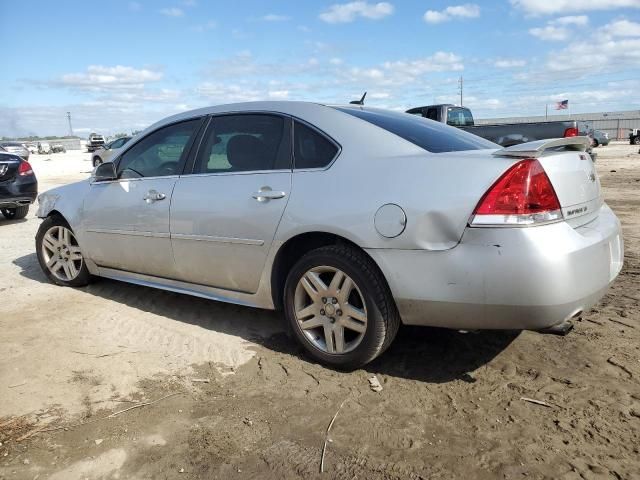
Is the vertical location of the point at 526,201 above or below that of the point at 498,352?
above

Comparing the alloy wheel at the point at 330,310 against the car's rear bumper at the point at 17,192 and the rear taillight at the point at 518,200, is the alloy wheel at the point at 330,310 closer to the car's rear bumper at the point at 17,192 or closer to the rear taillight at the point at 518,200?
the rear taillight at the point at 518,200

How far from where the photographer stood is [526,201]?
8.49 feet

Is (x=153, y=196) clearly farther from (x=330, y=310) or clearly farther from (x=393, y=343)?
(x=393, y=343)

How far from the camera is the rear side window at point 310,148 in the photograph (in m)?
3.23

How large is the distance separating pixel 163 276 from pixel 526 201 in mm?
2741

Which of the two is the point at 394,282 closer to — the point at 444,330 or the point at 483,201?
the point at 483,201

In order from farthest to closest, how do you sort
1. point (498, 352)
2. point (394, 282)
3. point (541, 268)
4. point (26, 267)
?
point (26, 267) → point (498, 352) → point (394, 282) → point (541, 268)

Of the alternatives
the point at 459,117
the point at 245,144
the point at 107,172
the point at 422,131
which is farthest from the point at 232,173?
the point at 459,117

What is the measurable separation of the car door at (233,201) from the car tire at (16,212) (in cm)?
716

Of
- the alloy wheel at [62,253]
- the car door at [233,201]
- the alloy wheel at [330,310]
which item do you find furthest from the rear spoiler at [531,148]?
the alloy wheel at [62,253]

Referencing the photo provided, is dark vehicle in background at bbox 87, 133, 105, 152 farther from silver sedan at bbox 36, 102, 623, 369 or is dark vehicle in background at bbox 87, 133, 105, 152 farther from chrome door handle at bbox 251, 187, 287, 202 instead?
chrome door handle at bbox 251, 187, 287, 202

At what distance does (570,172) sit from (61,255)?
14.6ft

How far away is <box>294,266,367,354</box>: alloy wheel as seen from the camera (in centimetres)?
307

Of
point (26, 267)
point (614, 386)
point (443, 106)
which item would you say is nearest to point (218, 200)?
point (614, 386)
